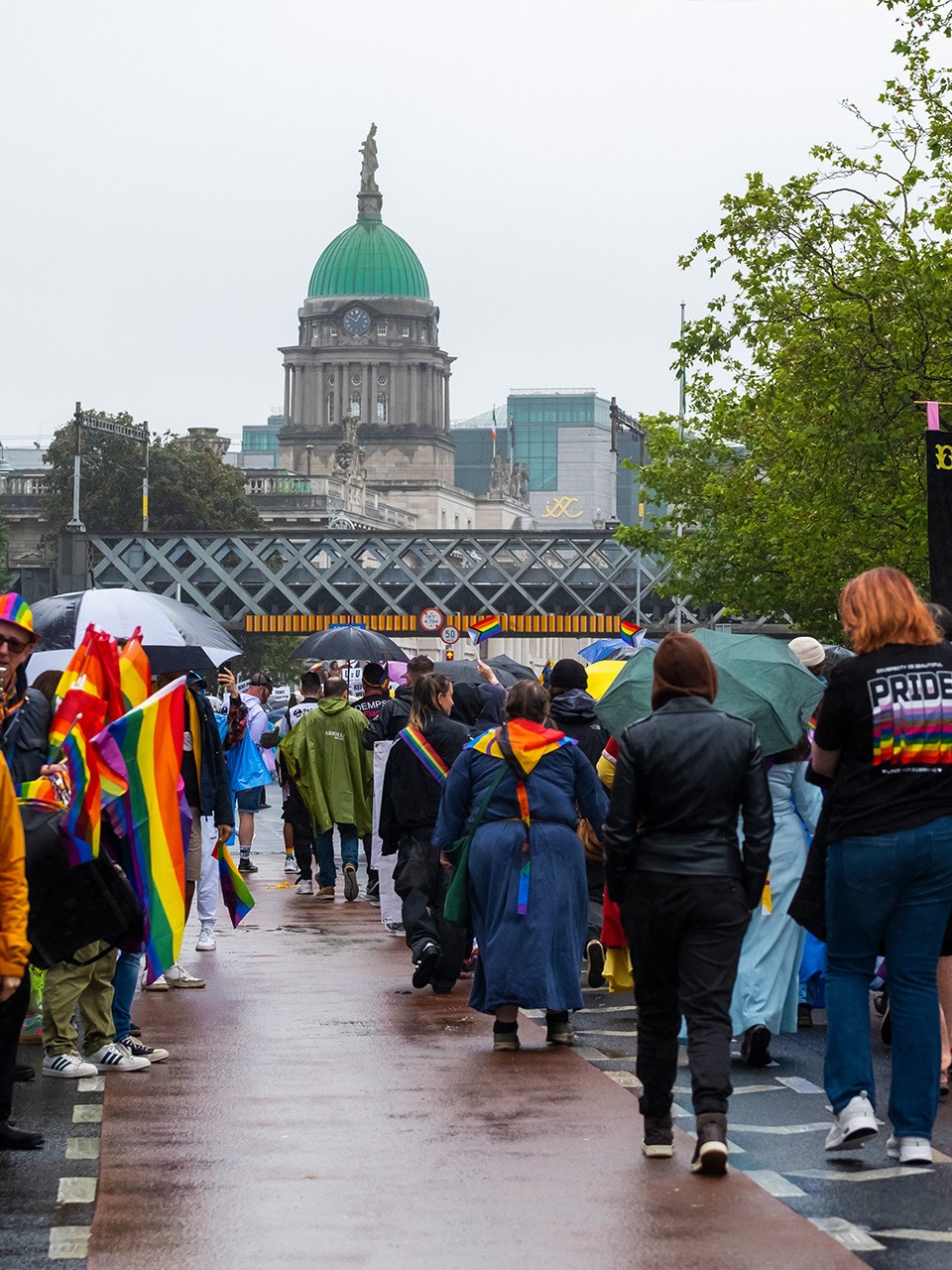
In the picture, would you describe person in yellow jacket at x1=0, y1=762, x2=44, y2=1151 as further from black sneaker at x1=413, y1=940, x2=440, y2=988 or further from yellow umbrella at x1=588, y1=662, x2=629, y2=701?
yellow umbrella at x1=588, y1=662, x2=629, y2=701

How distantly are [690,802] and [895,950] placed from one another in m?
0.83

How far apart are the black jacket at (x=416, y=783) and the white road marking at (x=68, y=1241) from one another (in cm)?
603

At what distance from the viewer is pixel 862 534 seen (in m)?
32.3

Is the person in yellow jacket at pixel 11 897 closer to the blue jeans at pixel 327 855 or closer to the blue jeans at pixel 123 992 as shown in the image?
the blue jeans at pixel 123 992

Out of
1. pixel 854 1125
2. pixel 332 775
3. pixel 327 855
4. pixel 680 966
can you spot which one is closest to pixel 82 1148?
pixel 680 966

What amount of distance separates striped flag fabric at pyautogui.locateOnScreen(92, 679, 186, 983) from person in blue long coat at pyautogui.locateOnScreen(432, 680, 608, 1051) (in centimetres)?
137

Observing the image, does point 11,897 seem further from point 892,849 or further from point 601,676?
point 601,676

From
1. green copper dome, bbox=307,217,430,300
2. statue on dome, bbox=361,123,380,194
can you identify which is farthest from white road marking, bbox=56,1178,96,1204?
statue on dome, bbox=361,123,380,194

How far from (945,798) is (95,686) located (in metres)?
3.62

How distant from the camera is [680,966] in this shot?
766cm

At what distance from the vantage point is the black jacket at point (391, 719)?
1652 cm

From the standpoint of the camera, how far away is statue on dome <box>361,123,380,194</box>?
185m

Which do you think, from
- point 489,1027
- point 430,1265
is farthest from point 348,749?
point 430,1265

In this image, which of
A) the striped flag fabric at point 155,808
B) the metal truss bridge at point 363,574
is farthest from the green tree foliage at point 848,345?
the metal truss bridge at point 363,574
